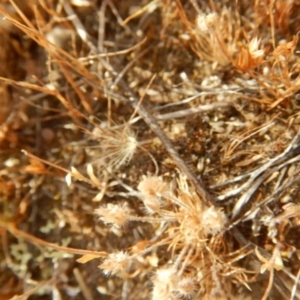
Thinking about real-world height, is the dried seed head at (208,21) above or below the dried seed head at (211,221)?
above

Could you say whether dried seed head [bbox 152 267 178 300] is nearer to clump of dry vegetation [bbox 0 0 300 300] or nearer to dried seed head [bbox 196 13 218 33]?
clump of dry vegetation [bbox 0 0 300 300]

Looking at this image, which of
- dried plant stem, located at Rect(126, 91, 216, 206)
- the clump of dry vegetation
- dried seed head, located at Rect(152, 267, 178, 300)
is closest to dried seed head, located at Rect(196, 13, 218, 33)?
the clump of dry vegetation

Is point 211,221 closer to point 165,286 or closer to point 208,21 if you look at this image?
point 165,286

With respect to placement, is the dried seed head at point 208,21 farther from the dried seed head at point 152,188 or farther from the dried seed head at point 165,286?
the dried seed head at point 165,286

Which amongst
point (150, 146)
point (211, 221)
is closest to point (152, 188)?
point (211, 221)

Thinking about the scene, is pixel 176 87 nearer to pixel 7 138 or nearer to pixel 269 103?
pixel 269 103

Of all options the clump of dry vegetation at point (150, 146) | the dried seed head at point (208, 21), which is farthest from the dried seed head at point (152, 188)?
the dried seed head at point (208, 21)

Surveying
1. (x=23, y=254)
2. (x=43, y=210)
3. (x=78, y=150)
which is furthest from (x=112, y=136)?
(x=23, y=254)

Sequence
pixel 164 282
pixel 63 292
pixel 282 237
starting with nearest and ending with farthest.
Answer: pixel 164 282
pixel 282 237
pixel 63 292

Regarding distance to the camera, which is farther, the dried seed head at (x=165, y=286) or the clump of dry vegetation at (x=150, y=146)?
the clump of dry vegetation at (x=150, y=146)
